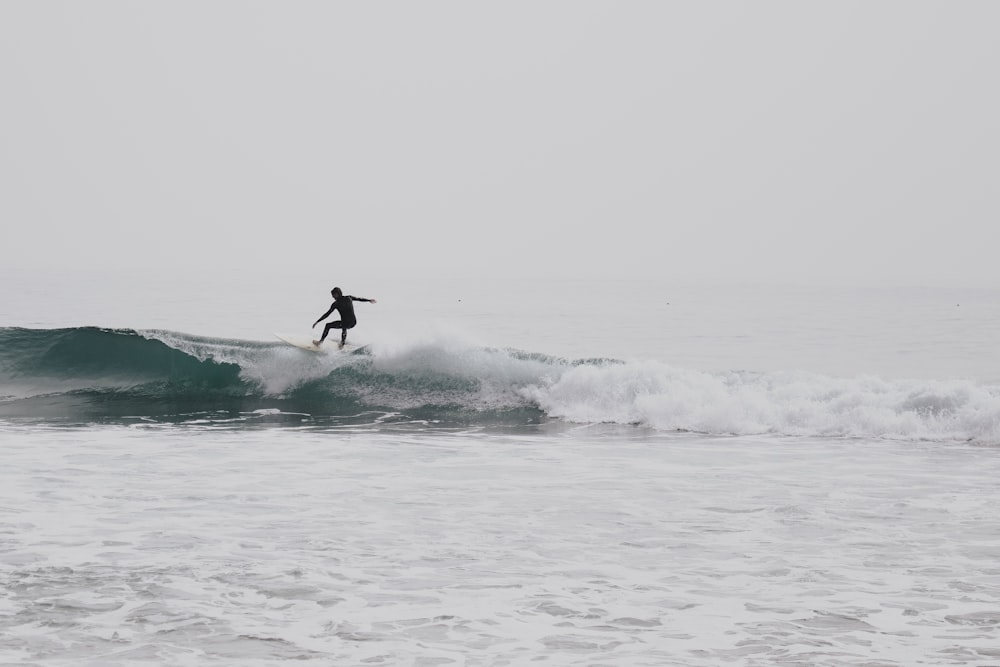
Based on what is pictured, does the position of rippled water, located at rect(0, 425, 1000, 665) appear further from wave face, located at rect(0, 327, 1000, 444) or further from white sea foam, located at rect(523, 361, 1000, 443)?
wave face, located at rect(0, 327, 1000, 444)

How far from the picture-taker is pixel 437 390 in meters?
19.7

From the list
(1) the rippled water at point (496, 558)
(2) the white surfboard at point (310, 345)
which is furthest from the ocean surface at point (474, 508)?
(2) the white surfboard at point (310, 345)

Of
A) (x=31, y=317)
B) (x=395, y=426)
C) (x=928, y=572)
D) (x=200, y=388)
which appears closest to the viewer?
(x=928, y=572)

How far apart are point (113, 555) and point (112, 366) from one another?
48.7ft

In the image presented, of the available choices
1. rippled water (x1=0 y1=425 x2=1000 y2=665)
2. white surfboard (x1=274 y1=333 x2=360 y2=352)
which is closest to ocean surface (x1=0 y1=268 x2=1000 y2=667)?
rippled water (x1=0 y1=425 x2=1000 y2=665)

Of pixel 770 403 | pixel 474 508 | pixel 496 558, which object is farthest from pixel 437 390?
pixel 496 558

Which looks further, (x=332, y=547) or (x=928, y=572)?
(x=332, y=547)

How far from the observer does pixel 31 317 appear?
38781 millimetres

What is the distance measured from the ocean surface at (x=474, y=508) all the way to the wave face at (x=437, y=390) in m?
0.07

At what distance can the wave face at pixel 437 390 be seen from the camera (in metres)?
16.3

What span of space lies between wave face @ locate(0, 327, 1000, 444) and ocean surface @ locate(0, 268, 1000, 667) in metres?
0.07

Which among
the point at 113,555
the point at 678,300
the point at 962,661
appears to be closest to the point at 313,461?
the point at 113,555

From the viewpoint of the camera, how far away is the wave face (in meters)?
16.3

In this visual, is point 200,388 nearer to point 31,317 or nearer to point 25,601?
point 25,601
